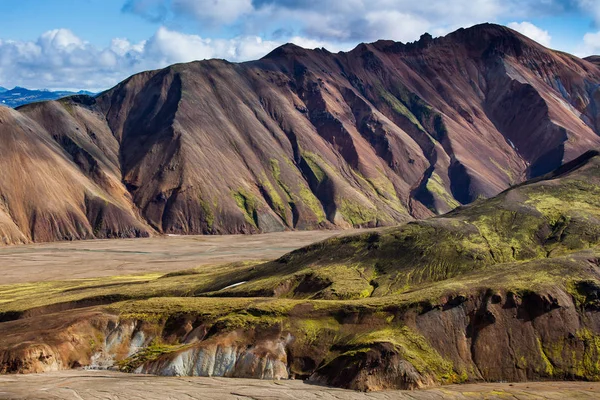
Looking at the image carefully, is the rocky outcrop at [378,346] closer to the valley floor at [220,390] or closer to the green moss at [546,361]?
the green moss at [546,361]

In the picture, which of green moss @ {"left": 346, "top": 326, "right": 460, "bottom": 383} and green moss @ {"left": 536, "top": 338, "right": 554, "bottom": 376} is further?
green moss @ {"left": 536, "top": 338, "right": 554, "bottom": 376}

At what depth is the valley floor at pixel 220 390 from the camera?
256ft

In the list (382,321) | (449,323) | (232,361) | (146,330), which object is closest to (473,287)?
(449,323)

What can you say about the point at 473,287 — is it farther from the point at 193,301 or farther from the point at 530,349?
the point at 193,301

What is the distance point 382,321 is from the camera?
95.0 meters

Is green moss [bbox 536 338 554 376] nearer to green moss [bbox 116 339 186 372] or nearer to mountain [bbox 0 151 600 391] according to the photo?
mountain [bbox 0 151 600 391]

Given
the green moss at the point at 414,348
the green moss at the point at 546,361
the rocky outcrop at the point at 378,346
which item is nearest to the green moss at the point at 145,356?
the rocky outcrop at the point at 378,346

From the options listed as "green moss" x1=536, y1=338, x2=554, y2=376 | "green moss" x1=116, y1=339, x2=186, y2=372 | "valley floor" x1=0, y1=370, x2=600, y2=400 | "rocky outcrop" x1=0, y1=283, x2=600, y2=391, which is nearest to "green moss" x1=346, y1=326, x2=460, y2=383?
"rocky outcrop" x1=0, y1=283, x2=600, y2=391

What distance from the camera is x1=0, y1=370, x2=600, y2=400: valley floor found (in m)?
77.9

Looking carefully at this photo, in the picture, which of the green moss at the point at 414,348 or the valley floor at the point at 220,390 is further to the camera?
the green moss at the point at 414,348

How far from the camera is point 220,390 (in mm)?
80688

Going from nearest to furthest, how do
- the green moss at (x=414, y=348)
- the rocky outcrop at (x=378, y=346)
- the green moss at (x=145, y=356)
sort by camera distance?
the green moss at (x=414, y=348) → the rocky outcrop at (x=378, y=346) → the green moss at (x=145, y=356)

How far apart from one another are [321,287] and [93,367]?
136 feet

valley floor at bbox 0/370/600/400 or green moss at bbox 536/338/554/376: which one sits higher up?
green moss at bbox 536/338/554/376
